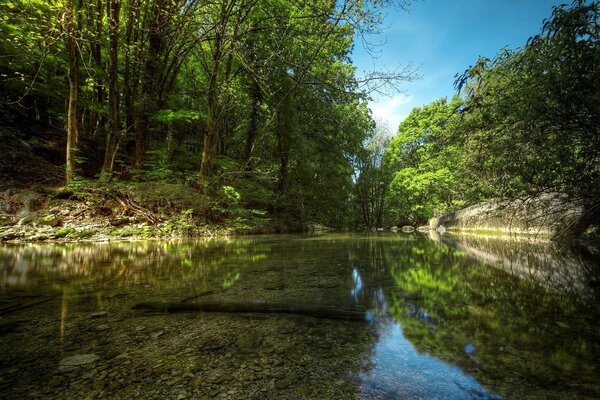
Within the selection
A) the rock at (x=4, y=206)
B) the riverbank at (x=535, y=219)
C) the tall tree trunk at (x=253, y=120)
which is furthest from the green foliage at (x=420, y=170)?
the rock at (x=4, y=206)

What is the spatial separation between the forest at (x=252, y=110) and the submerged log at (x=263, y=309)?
3.75m

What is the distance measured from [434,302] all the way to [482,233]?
1002 centimetres

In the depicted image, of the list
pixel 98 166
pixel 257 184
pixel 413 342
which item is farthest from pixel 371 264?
pixel 98 166

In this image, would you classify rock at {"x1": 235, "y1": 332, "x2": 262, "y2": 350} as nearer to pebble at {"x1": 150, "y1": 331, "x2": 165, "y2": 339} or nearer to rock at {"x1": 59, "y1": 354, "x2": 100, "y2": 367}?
pebble at {"x1": 150, "y1": 331, "x2": 165, "y2": 339}

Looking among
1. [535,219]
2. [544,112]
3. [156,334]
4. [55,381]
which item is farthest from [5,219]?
[535,219]

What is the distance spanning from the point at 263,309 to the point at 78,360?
0.93m

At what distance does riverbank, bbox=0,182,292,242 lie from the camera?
6.70 m

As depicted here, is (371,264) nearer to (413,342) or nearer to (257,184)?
(413,342)

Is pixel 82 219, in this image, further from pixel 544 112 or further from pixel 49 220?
pixel 544 112

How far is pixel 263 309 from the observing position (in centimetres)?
184

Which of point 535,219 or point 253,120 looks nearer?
point 535,219

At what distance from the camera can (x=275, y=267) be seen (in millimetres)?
3424

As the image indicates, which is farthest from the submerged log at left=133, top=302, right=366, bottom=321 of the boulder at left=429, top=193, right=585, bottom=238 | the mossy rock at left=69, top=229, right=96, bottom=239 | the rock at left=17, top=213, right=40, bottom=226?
the rock at left=17, top=213, right=40, bottom=226

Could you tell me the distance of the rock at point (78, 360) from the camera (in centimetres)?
113
